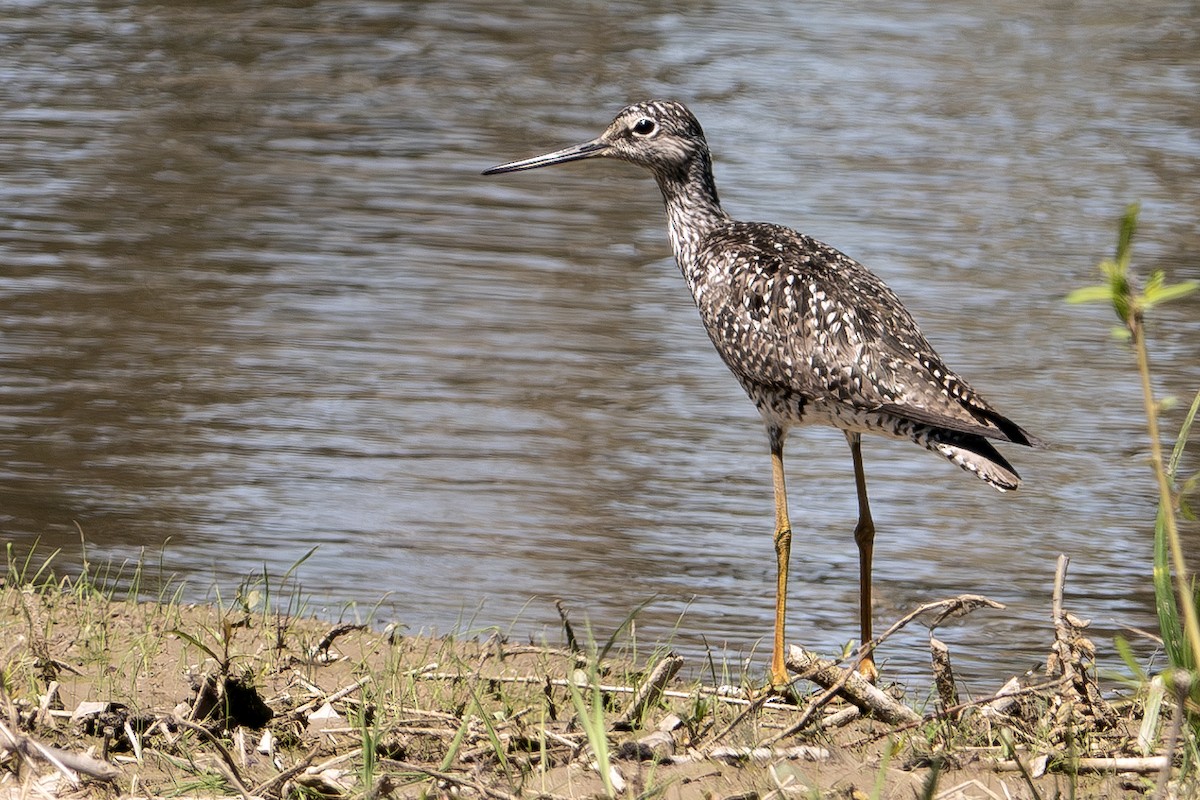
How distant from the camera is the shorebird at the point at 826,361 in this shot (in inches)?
223

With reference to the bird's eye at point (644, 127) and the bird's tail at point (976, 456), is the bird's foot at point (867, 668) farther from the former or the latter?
the bird's eye at point (644, 127)

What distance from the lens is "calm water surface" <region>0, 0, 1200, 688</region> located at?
7152 millimetres

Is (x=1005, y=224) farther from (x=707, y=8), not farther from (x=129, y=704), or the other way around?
(x=129, y=704)

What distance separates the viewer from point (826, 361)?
6.03m

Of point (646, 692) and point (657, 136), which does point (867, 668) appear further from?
point (657, 136)

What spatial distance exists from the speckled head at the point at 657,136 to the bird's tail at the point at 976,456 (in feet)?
6.82

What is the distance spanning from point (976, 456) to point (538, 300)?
5124mm

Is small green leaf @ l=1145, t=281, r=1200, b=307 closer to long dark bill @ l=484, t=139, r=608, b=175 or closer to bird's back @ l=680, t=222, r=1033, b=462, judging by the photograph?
bird's back @ l=680, t=222, r=1033, b=462

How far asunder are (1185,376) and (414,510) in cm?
435

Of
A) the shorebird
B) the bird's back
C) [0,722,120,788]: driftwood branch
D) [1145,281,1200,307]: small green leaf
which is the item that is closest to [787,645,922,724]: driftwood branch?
the shorebird

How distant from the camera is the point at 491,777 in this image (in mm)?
4234

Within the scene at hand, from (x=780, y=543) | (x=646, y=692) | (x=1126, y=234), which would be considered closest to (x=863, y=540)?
(x=780, y=543)

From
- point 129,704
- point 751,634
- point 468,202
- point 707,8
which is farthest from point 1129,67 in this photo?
point 129,704

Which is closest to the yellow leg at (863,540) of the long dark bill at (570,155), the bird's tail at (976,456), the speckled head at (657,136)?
the bird's tail at (976,456)
